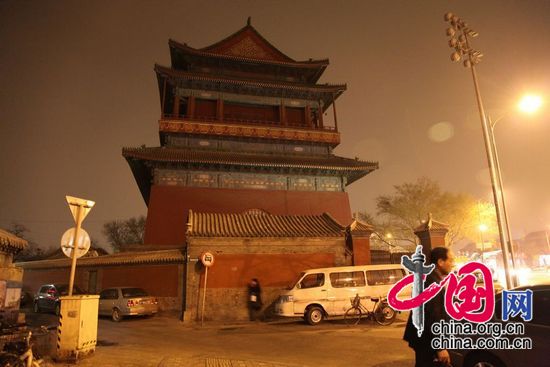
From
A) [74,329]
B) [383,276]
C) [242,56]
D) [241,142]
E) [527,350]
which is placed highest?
[242,56]

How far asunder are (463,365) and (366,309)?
307 inches

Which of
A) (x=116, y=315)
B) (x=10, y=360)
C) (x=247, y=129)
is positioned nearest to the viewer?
(x=10, y=360)

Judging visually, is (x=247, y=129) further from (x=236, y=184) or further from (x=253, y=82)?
(x=236, y=184)

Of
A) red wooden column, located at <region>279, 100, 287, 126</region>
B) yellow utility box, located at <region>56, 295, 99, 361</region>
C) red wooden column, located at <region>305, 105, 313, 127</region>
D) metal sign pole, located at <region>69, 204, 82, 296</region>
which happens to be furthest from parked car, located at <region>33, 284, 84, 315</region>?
red wooden column, located at <region>305, 105, 313, 127</region>

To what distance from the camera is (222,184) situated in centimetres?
2373

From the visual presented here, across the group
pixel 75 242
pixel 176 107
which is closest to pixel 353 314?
pixel 75 242

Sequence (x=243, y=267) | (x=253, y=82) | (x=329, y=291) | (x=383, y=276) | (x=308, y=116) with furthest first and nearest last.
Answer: (x=308, y=116)
(x=253, y=82)
(x=243, y=267)
(x=383, y=276)
(x=329, y=291)

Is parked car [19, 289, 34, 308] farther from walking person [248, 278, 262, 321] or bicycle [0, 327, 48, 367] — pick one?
bicycle [0, 327, 48, 367]

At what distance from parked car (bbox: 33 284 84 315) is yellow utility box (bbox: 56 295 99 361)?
12.2 metres

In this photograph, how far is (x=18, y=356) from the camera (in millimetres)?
5449

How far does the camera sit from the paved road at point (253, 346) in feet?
23.5

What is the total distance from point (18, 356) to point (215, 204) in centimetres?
1766

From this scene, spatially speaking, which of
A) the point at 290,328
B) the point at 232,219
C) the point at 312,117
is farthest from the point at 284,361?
the point at 312,117

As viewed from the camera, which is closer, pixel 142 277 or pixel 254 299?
pixel 254 299
